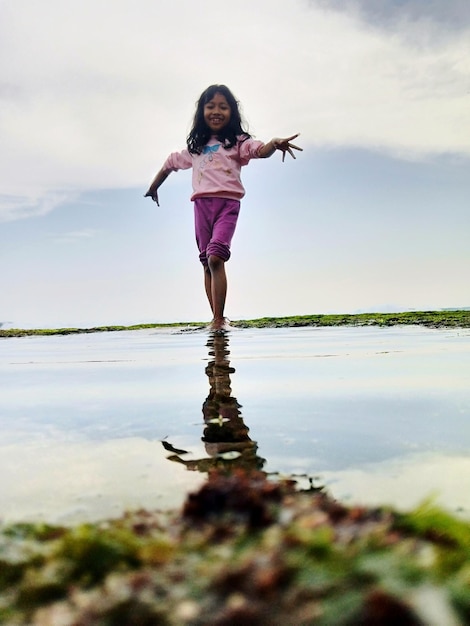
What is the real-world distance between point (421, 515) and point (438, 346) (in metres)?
2.93

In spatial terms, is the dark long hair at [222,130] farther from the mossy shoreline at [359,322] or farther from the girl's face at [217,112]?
the mossy shoreline at [359,322]

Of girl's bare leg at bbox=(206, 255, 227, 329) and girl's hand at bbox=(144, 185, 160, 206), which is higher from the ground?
girl's hand at bbox=(144, 185, 160, 206)

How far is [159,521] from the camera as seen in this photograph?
816 millimetres

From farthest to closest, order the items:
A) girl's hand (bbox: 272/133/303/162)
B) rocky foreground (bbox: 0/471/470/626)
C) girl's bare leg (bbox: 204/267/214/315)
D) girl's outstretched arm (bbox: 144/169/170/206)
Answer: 1. girl's outstretched arm (bbox: 144/169/170/206)
2. girl's bare leg (bbox: 204/267/214/315)
3. girl's hand (bbox: 272/133/303/162)
4. rocky foreground (bbox: 0/471/470/626)

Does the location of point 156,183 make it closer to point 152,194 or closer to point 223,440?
point 152,194

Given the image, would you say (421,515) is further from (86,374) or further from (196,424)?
(86,374)

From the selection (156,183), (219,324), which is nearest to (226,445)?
(219,324)

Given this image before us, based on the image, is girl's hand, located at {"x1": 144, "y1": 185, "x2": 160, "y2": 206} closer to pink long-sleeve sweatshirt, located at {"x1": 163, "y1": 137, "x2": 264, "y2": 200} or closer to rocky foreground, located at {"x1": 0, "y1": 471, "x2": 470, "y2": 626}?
pink long-sleeve sweatshirt, located at {"x1": 163, "y1": 137, "x2": 264, "y2": 200}

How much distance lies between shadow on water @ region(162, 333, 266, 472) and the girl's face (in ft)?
18.2

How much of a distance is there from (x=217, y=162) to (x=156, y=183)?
1.25 meters

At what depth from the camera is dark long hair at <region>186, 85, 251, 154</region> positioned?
7070mm

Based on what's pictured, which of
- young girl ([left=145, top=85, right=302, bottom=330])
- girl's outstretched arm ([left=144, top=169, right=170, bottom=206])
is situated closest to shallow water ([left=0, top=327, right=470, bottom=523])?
young girl ([left=145, top=85, right=302, bottom=330])

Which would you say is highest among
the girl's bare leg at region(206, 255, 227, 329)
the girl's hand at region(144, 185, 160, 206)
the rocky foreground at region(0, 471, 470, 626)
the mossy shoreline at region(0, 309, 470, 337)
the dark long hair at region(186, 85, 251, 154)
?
the dark long hair at region(186, 85, 251, 154)

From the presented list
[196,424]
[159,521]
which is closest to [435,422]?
[196,424]
